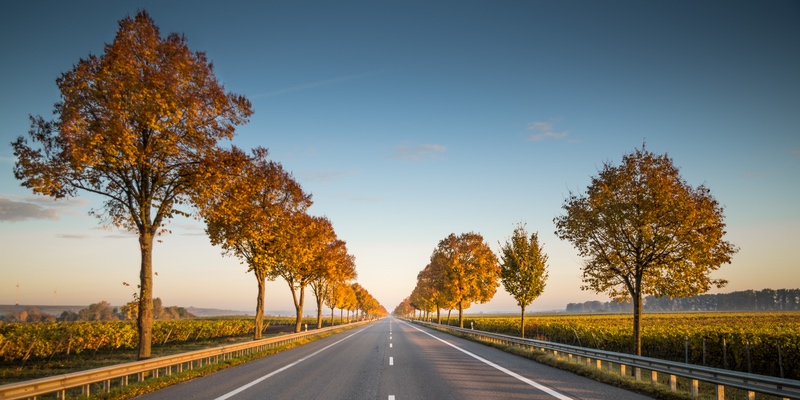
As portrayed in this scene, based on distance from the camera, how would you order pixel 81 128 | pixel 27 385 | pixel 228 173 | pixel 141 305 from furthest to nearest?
1. pixel 228 173
2. pixel 141 305
3. pixel 81 128
4. pixel 27 385

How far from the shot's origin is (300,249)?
27.0 metres

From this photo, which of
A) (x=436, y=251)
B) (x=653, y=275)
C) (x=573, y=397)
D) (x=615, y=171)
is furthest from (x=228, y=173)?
(x=436, y=251)

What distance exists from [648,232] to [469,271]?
Answer: 97.4ft

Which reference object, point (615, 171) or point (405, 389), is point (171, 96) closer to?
point (405, 389)

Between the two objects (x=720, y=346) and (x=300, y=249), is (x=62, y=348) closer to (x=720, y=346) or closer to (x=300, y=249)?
(x=300, y=249)

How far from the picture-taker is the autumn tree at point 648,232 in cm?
1753

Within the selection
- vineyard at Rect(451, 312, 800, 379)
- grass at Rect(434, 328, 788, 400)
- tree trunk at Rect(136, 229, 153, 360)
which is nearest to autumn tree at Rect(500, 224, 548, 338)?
vineyard at Rect(451, 312, 800, 379)

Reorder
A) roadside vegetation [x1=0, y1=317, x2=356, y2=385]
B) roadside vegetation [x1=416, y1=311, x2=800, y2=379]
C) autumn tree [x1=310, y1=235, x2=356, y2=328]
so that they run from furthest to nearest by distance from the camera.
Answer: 1. autumn tree [x1=310, y1=235, x2=356, y2=328]
2. roadside vegetation [x1=0, y1=317, x2=356, y2=385]
3. roadside vegetation [x1=416, y1=311, x2=800, y2=379]

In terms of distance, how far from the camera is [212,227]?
878 inches

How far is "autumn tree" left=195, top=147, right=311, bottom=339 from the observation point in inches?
578

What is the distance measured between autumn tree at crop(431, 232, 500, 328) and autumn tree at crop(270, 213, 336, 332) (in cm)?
1578

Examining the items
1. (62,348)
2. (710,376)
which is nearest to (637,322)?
(710,376)

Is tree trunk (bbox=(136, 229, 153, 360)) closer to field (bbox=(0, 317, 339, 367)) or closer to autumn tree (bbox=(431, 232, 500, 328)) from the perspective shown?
field (bbox=(0, 317, 339, 367))

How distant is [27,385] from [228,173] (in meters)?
8.25
